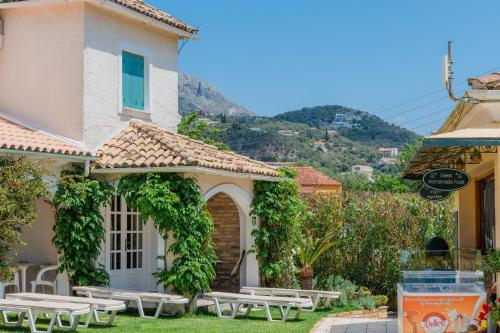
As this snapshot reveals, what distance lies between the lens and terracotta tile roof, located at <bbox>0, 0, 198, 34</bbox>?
17.9 meters

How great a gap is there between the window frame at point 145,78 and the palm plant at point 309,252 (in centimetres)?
513

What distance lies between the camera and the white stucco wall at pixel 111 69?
17.2 metres

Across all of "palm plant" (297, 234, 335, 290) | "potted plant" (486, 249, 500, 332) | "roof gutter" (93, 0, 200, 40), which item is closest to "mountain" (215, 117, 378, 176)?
"palm plant" (297, 234, 335, 290)

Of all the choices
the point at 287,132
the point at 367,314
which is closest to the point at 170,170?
the point at 367,314

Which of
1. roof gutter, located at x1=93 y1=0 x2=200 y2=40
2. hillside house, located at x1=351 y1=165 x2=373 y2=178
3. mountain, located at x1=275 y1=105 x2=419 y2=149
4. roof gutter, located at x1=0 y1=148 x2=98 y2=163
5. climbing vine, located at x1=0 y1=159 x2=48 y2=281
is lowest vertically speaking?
climbing vine, located at x1=0 y1=159 x2=48 y2=281

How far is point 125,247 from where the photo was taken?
17625 mm

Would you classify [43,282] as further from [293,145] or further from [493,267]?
[293,145]

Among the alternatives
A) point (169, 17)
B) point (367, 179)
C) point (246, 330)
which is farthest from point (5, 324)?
point (367, 179)

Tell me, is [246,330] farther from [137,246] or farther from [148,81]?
[148,81]

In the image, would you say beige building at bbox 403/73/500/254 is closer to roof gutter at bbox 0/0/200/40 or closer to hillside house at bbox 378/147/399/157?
roof gutter at bbox 0/0/200/40

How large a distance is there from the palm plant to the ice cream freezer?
869cm

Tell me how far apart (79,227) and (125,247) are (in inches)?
75.9

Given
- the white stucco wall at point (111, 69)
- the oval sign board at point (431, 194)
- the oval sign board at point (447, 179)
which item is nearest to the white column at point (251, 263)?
the white stucco wall at point (111, 69)

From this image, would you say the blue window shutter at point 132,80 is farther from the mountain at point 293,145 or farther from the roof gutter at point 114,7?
the mountain at point 293,145
